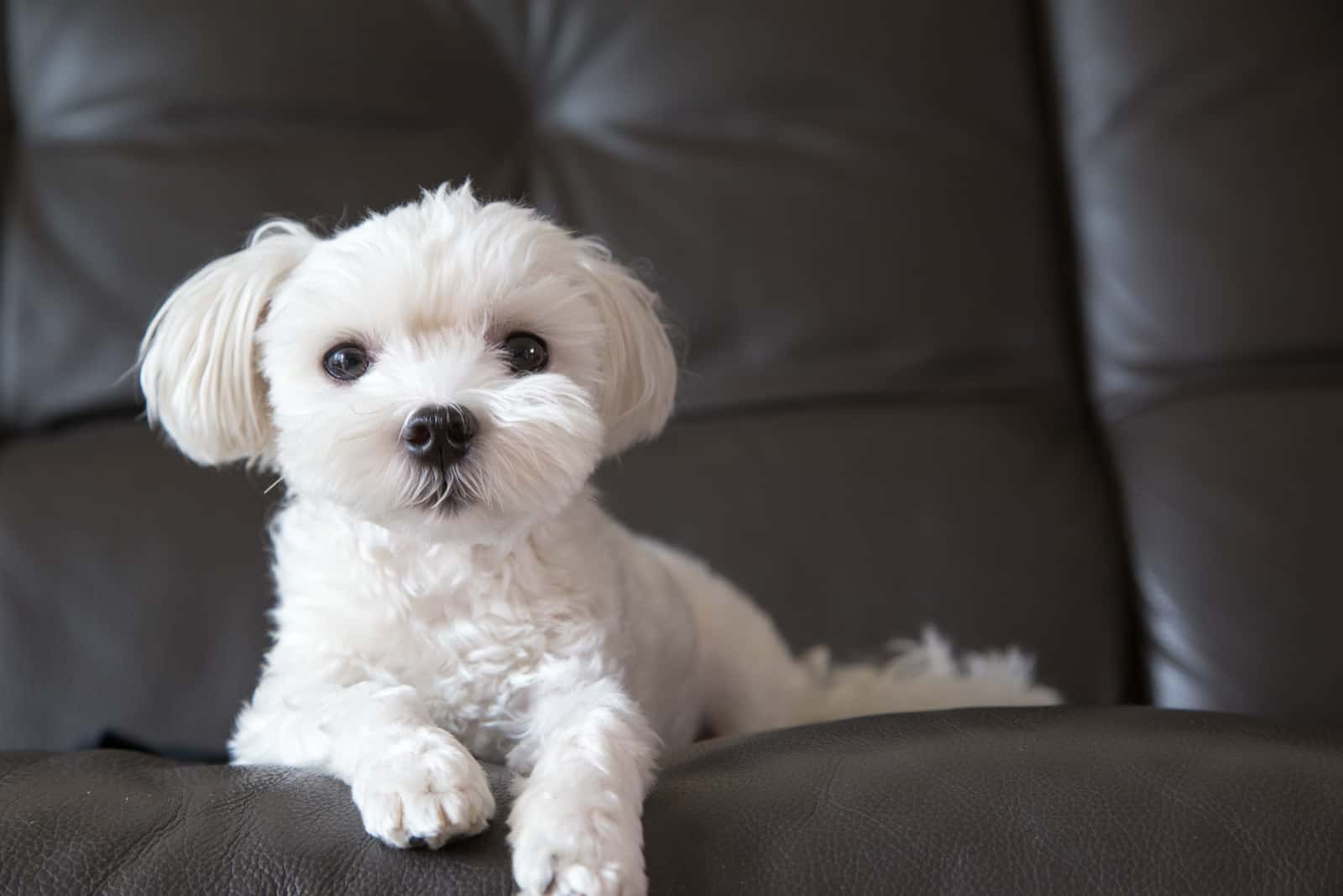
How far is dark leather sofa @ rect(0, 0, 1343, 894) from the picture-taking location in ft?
4.70

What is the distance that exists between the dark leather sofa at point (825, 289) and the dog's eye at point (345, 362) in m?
0.49

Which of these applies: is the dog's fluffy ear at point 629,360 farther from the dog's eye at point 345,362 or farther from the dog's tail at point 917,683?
the dog's tail at point 917,683

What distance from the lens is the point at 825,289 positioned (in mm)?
1634

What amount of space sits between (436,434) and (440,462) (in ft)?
0.07

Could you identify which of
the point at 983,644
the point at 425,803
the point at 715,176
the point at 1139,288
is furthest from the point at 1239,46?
the point at 425,803

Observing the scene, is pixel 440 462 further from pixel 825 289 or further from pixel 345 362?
pixel 825 289

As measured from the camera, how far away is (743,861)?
70 centimetres

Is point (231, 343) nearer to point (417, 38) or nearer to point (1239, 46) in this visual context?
point (417, 38)

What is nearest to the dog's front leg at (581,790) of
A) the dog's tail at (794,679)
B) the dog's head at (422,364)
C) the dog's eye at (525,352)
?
the dog's head at (422,364)

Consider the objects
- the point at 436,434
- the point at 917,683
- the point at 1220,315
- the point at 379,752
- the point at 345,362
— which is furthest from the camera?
the point at 1220,315

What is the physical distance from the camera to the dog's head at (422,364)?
0.93m

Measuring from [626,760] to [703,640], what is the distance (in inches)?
20.8

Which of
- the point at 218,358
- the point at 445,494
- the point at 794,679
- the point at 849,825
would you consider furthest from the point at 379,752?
the point at 794,679

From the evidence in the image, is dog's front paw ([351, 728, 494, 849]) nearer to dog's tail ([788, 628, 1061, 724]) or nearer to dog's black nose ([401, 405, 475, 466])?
dog's black nose ([401, 405, 475, 466])
